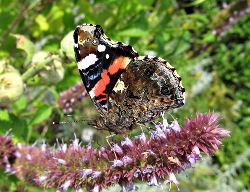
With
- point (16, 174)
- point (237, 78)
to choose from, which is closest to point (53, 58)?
point (16, 174)

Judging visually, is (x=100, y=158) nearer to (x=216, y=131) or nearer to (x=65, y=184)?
(x=65, y=184)

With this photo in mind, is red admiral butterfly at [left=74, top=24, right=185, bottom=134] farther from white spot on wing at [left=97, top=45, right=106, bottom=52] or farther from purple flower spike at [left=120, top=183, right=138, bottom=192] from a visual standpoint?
purple flower spike at [left=120, top=183, right=138, bottom=192]

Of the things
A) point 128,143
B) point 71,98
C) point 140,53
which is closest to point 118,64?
point 128,143

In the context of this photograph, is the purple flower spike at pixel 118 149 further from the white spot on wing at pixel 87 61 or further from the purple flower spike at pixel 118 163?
the white spot on wing at pixel 87 61

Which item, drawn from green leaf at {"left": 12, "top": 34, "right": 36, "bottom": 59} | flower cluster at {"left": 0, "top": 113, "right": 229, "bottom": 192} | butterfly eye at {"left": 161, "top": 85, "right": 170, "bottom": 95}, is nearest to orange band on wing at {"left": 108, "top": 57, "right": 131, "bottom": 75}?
butterfly eye at {"left": 161, "top": 85, "right": 170, "bottom": 95}

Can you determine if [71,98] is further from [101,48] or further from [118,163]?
[118,163]

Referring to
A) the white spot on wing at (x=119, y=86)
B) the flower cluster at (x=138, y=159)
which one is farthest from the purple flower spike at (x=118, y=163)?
the white spot on wing at (x=119, y=86)
